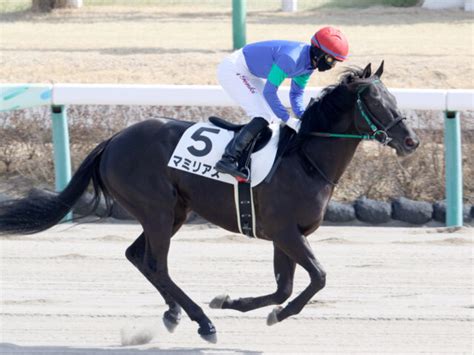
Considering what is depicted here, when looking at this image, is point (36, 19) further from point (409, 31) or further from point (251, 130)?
point (251, 130)

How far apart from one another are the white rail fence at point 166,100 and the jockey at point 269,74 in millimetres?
2195

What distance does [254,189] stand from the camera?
229 inches

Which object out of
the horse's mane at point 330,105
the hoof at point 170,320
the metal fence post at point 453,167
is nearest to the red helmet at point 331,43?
the horse's mane at point 330,105

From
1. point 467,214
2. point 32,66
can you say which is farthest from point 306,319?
point 32,66

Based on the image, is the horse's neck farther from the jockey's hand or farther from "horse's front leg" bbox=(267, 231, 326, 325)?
"horse's front leg" bbox=(267, 231, 326, 325)

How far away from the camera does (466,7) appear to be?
57.3 feet

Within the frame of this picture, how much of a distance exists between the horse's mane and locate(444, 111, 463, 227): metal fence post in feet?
8.91

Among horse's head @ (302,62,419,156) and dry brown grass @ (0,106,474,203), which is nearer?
horse's head @ (302,62,419,156)

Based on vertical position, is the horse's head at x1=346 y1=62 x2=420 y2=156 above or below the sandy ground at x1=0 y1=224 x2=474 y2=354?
above

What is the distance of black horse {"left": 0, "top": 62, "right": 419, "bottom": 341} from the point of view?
5633 millimetres

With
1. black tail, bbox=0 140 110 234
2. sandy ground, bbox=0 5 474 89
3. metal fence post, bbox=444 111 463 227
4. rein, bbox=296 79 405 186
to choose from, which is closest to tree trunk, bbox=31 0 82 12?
sandy ground, bbox=0 5 474 89

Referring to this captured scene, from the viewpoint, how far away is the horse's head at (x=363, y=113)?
219 inches

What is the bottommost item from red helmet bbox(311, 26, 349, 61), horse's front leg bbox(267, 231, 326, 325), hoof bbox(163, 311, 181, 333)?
hoof bbox(163, 311, 181, 333)

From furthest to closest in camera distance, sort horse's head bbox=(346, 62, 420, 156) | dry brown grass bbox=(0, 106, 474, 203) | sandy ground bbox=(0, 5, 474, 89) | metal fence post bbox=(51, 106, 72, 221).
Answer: sandy ground bbox=(0, 5, 474, 89) < dry brown grass bbox=(0, 106, 474, 203) < metal fence post bbox=(51, 106, 72, 221) < horse's head bbox=(346, 62, 420, 156)
